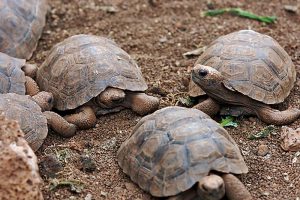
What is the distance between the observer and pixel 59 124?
5719 millimetres

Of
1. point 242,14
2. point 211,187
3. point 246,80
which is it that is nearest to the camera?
point 211,187

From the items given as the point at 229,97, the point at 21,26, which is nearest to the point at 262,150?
the point at 229,97

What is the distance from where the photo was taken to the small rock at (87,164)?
209 inches

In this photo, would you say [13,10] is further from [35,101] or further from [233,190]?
[233,190]

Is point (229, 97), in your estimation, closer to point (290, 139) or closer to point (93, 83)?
point (290, 139)

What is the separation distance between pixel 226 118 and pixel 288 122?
58cm

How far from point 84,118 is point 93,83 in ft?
1.13

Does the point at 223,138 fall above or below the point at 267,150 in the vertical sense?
above

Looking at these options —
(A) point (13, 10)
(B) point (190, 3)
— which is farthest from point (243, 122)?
(A) point (13, 10)

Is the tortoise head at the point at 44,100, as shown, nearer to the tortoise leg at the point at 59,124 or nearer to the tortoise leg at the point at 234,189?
the tortoise leg at the point at 59,124

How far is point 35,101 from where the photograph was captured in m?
5.78

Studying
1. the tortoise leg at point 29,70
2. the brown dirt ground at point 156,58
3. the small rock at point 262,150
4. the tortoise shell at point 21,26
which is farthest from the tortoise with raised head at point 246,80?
the tortoise shell at point 21,26

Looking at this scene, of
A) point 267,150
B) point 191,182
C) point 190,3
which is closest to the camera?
point 191,182

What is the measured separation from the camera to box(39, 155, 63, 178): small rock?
204 inches
